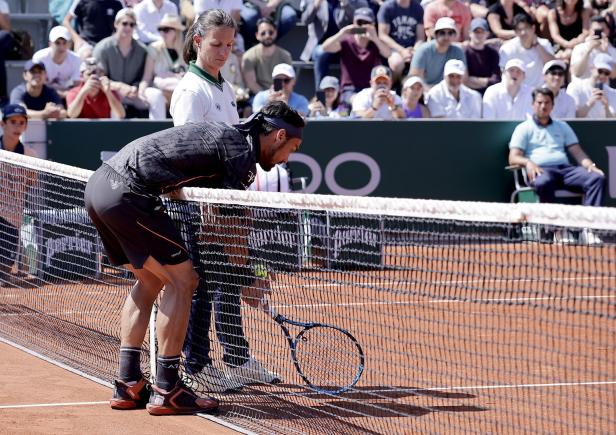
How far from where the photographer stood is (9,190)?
947 centimetres

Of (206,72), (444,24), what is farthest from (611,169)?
(206,72)

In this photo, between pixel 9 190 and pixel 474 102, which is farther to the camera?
pixel 474 102

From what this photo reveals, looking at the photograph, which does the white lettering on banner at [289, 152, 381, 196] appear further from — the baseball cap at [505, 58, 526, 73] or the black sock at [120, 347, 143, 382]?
the black sock at [120, 347, 143, 382]

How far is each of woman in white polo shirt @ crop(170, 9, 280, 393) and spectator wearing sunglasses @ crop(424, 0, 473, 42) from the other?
10.1 m

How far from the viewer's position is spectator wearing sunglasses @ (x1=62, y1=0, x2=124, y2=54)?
1588 centimetres

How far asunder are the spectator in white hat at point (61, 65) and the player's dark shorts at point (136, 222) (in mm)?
9218

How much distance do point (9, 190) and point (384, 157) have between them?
5877 millimetres

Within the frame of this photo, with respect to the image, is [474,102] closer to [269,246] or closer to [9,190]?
[9,190]

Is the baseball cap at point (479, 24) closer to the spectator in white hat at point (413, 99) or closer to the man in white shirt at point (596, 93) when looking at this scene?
the man in white shirt at point (596, 93)

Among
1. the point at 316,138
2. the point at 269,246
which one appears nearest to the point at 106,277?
the point at 269,246

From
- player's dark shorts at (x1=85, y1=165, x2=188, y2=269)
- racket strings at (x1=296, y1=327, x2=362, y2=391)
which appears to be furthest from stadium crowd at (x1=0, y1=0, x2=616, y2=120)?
player's dark shorts at (x1=85, y1=165, x2=188, y2=269)

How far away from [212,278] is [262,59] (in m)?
9.97

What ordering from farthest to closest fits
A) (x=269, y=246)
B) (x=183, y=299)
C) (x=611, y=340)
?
(x=611, y=340)
(x=269, y=246)
(x=183, y=299)

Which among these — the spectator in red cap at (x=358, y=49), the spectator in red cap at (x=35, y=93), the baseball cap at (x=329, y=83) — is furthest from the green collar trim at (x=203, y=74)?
the spectator in red cap at (x=358, y=49)
